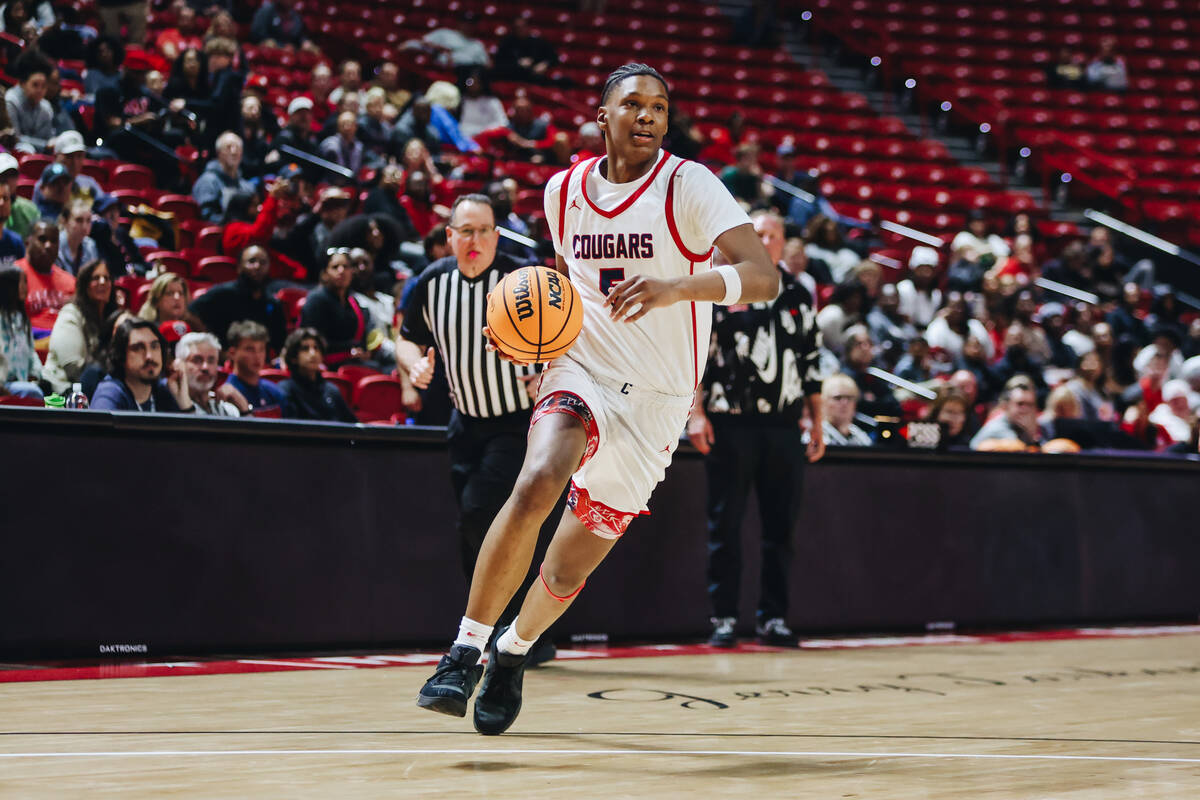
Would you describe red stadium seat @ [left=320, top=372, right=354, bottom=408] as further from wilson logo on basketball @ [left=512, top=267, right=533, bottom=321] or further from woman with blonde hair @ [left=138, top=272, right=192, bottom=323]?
wilson logo on basketball @ [left=512, top=267, right=533, bottom=321]

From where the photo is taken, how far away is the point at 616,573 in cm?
Result: 717

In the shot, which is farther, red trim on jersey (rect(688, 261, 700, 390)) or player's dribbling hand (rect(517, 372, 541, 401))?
player's dribbling hand (rect(517, 372, 541, 401))

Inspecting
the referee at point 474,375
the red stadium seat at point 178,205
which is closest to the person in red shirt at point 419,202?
the red stadium seat at point 178,205

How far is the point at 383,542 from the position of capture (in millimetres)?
6441

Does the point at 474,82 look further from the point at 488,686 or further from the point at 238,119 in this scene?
the point at 488,686

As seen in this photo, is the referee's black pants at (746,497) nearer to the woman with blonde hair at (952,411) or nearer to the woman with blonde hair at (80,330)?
the woman with blonde hair at (952,411)

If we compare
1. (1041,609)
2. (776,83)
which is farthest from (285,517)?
(776,83)

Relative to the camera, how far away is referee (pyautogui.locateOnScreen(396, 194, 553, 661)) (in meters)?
5.66

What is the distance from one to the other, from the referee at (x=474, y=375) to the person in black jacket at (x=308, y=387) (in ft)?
6.19

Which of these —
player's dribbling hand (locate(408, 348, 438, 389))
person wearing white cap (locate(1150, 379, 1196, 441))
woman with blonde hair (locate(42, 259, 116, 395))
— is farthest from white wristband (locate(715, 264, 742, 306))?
person wearing white cap (locate(1150, 379, 1196, 441))

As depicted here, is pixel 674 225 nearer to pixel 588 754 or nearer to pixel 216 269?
pixel 588 754

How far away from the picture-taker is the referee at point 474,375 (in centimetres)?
566

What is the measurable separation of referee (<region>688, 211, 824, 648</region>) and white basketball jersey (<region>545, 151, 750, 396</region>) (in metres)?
2.83

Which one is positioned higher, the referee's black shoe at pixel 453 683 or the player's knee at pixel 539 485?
the player's knee at pixel 539 485
